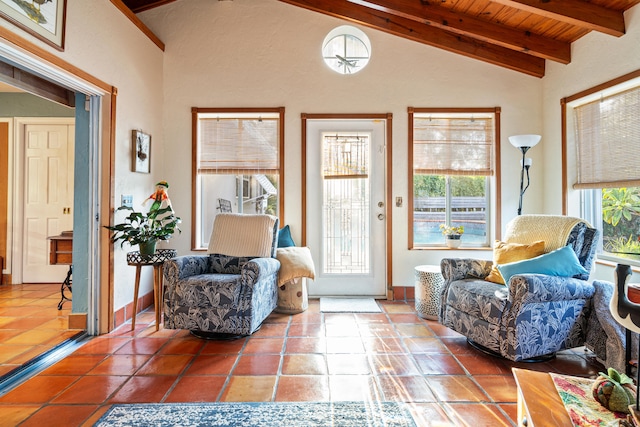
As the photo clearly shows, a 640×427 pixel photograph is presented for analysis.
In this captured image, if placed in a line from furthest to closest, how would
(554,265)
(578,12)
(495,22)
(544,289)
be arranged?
(495,22), (578,12), (554,265), (544,289)

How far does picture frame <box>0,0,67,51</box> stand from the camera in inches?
78.1

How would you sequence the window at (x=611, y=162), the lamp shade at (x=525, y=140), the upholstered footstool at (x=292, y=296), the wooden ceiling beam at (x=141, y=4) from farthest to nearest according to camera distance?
the wooden ceiling beam at (x=141, y=4)
the upholstered footstool at (x=292, y=296)
the lamp shade at (x=525, y=140)
the window at (x=611, y=162)

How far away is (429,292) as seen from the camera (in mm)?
3252

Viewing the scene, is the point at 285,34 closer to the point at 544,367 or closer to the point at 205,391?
the point at 205,391

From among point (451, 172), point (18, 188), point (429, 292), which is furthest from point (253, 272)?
point (18, 188)

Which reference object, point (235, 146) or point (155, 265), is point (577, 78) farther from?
point (155, 265)

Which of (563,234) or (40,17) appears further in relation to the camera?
(563,234)

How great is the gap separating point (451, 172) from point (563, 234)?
1.50 metres

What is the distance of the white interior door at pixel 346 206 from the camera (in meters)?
3.87

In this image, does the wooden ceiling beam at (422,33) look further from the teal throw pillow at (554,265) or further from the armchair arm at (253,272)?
the armchair arm at (253,272)

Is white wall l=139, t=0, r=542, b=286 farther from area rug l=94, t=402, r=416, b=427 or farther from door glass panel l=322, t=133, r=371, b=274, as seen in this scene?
area rug l=94, t=402, r=416, b=427

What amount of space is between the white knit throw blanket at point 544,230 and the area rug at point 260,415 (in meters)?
1.65

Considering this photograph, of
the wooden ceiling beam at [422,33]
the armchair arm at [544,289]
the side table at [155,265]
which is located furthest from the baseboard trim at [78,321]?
the wooden ceiling beam at [422,33]

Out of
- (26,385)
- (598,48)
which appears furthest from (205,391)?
(598,48)
